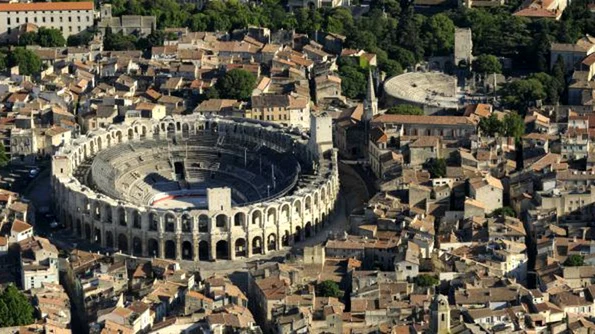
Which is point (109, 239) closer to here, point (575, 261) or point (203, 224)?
point (203, 224)

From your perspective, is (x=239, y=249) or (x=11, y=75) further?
(x=11, y=75)

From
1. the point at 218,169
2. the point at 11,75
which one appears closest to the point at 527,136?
the point at 218,169

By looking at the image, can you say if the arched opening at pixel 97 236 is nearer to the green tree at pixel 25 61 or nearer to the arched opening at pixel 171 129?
the arched opening at pixel 171 129

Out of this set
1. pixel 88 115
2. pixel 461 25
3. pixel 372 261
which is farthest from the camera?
pixel 461 25

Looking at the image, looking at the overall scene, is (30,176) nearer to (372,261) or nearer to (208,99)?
(208,99)

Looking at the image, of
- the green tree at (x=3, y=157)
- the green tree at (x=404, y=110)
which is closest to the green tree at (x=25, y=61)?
the green tree at (x=3, y=157)

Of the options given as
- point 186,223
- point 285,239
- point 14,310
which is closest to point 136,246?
point 186,223
